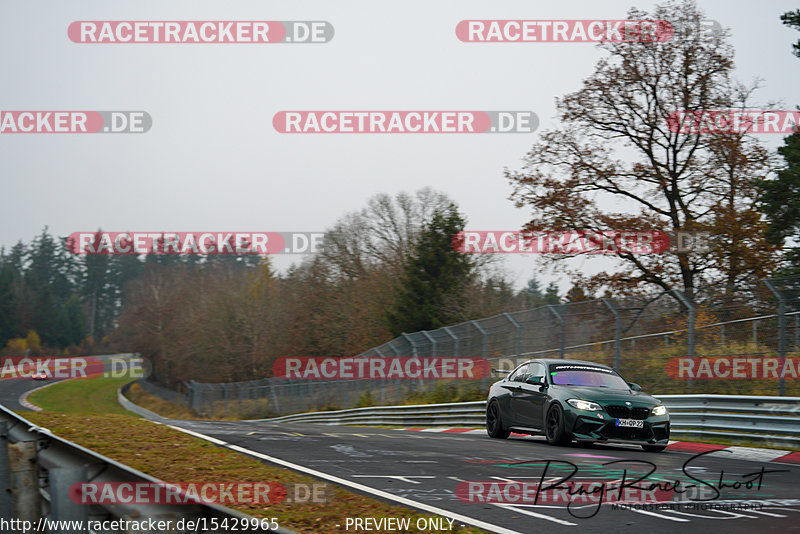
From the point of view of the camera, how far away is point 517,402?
14688mm

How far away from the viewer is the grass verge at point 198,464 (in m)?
6.54

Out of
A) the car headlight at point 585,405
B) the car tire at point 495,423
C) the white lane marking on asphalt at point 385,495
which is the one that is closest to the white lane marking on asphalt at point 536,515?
the white lane marking on asphalt at point 385,495

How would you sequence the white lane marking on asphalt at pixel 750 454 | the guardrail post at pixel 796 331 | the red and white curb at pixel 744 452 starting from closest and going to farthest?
the red and white curb at pixel 744 452 < the white lane marking on asphalt at pixel 750 454 < the guardrail post at pixel 796 331

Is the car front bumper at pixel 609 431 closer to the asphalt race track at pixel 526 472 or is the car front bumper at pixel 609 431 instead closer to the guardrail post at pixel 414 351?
the asphalt race track at pixel 526 472

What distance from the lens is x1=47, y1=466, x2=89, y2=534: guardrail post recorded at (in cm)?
442

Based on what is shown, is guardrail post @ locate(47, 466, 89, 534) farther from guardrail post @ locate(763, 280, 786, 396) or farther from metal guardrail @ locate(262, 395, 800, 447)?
guardrail post @ locate(763, 280, 786, 396)

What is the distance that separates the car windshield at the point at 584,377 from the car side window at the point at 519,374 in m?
0.83

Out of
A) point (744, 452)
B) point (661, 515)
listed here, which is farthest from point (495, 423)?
point (661, 515)

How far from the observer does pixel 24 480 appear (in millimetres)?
5359

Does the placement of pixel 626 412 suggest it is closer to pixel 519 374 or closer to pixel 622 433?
pixel 622 433

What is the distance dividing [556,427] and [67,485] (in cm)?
976

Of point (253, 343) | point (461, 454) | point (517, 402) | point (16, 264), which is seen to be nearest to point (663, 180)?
point (517, 402)

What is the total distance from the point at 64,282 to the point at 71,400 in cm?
8930

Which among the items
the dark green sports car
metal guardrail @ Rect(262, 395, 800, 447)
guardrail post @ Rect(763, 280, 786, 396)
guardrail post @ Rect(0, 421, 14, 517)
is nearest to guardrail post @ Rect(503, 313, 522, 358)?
metal guardrail @ Rect(262, 395, 800, 447)
